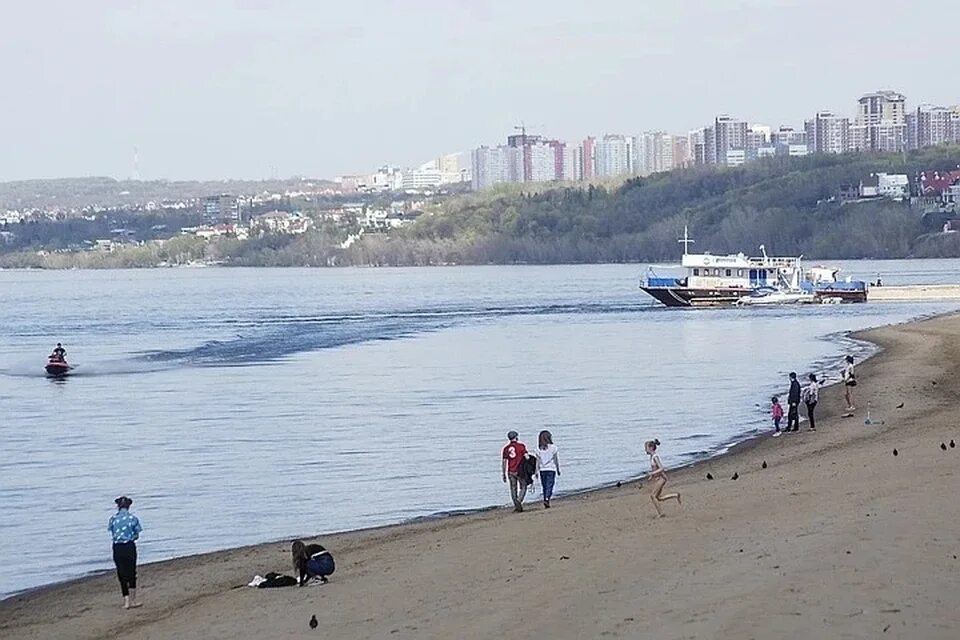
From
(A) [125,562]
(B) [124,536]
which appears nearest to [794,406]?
(A) [125,562]

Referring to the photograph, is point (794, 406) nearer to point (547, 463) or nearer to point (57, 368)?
point (547, 463)

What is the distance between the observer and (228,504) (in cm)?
2820

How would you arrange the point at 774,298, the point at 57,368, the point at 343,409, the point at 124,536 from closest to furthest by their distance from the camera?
1. the point at 124,536
2. the point at 343,409
3. the point at 57,368
4. the point at 774,298

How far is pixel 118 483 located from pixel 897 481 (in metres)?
16.0

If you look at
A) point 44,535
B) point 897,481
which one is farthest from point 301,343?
point 897,481

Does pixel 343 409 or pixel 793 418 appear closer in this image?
pixel 793 418

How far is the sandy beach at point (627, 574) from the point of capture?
14.0 meters

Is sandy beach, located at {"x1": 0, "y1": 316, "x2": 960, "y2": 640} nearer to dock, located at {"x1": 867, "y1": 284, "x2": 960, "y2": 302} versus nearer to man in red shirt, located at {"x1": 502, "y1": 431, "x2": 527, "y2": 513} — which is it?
man in red shirt, located at {"x1": 502, "y1": 431, "x2": 527, "y2": 513}

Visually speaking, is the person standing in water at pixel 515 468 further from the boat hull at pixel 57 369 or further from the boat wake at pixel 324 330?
the boat wake at pixel 324 330

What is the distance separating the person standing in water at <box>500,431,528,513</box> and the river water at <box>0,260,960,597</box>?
2685 mm

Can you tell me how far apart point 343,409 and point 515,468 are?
75.7 feet

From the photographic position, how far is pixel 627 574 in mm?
16484

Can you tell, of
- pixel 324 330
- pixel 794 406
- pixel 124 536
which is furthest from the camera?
pixel 324 330

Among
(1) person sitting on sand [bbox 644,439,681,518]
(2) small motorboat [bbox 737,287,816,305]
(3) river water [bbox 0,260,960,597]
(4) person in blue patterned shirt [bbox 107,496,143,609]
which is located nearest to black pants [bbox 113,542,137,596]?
(4) person in blue patterned shirt [bbox 107,496,143,609]
